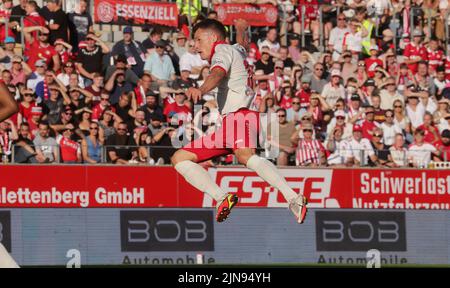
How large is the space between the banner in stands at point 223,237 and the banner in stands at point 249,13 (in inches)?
198

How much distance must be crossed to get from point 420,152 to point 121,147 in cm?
591

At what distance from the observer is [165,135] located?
23219 millimetres

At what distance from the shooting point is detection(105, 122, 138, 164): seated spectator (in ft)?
75.0

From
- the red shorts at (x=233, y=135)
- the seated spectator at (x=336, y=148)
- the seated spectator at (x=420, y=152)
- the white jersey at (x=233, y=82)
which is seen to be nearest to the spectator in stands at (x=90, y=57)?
the seated spectator at (x=336, y=148)

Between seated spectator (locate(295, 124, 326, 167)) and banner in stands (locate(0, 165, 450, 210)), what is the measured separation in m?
0.16

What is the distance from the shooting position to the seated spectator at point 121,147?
22859 millimetres

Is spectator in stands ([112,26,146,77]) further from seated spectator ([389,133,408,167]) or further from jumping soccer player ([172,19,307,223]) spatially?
jumping soccer player ([172,19,307,223])

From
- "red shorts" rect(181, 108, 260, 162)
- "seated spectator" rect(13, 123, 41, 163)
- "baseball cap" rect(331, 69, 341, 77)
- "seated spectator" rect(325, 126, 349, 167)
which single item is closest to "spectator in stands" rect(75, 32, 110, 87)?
"seated spectator" rect(13, 123, 41, 163)

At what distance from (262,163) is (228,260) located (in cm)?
900

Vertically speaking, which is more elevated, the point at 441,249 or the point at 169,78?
the point at 169,78
